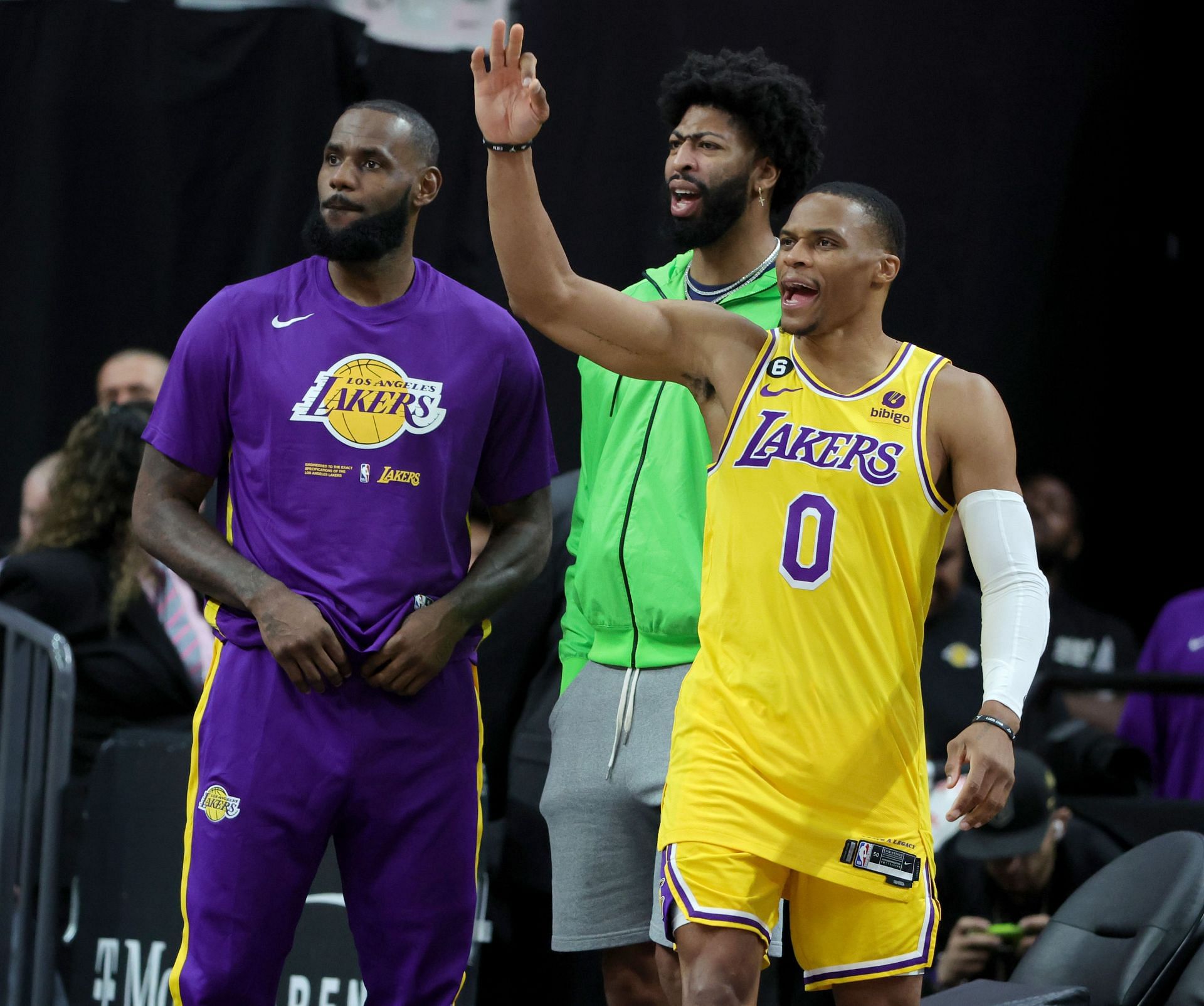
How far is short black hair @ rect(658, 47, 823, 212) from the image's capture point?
13.3 feet

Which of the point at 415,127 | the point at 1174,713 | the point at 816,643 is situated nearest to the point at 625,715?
the point at 816,643

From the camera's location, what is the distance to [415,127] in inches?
151

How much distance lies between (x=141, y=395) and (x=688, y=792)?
12.1 ft

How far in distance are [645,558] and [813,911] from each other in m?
0.85

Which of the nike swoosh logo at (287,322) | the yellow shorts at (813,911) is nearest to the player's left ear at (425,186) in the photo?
the nike swoosh logo at (287,322)

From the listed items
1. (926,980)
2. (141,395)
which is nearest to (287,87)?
(141,395)

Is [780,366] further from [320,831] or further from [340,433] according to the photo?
[320,831]

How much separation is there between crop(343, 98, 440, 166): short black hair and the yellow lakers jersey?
0.97 m

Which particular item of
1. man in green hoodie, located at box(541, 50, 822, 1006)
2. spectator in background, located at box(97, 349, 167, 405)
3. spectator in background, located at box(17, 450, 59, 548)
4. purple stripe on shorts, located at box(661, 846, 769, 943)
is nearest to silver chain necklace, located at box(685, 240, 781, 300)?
man in green hoodie, located at box(541, 50, 822, 1006)

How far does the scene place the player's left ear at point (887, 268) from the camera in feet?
11.6

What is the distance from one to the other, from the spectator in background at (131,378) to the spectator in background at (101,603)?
3.96 feet

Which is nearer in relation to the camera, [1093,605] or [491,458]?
[491,458]

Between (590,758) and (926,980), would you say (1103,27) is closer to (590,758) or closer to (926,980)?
(926,980)

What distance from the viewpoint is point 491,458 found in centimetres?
384
